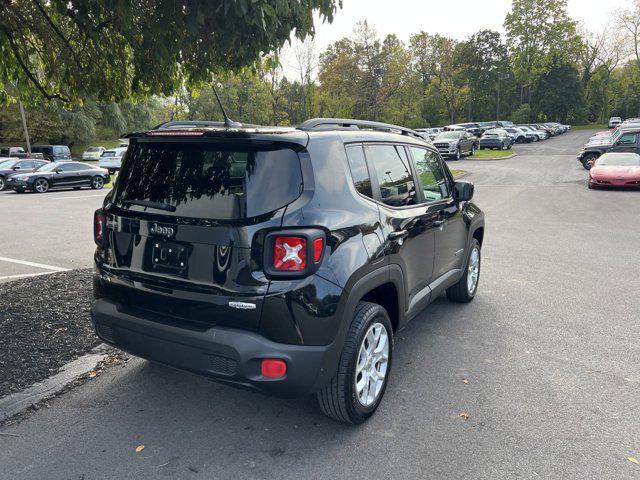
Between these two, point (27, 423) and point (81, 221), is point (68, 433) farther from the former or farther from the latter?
point (81, 221)

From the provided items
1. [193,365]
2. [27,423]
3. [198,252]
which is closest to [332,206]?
[198,252]

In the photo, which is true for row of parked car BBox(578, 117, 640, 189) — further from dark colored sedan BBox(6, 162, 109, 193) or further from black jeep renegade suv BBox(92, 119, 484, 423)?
dark colored sedan BBox(6, 162, 109, 193)

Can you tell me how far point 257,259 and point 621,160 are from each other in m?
18.6

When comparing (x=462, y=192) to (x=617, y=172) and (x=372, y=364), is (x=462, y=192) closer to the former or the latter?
(x=372, y=364)

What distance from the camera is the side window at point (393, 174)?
3.53 metres

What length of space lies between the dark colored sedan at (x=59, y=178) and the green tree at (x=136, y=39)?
15.5 meters

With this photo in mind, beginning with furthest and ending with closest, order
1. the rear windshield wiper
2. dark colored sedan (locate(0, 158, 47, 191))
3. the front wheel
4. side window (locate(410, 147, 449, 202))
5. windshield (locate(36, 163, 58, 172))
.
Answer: the front wheel → dark colored sedan (locate(0, 158, 47, 191)) → windshield (locate(36, 163, 58, 172)) → side window (locate(410, 147, 449, 202)) → the rear windshield wiper

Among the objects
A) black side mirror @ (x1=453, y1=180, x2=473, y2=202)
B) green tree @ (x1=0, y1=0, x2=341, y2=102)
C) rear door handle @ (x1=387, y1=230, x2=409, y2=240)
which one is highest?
green tree @ (x1=0, y1=0, x2=341, y2=102)

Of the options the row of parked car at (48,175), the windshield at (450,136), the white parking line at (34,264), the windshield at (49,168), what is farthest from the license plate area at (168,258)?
the windshield at (450,136)

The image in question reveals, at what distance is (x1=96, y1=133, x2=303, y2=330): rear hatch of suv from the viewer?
2723mm

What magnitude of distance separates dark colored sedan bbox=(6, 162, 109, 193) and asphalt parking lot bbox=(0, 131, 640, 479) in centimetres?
2021

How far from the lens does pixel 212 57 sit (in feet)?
17.7

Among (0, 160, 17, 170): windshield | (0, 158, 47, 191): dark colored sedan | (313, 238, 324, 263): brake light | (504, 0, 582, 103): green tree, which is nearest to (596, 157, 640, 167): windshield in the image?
(313, 238, 324, 263): brake light

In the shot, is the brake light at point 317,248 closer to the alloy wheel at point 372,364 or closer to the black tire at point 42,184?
the alloy wheel at point 372,364
